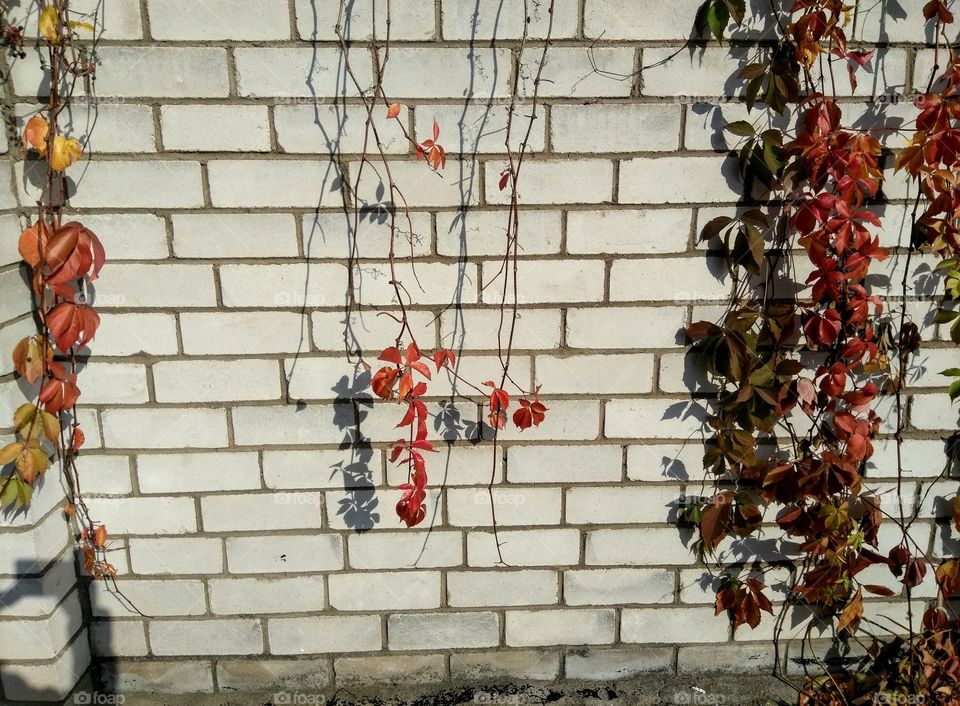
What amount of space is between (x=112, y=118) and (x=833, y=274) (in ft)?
6.70

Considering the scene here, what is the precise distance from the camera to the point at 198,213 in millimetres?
1971

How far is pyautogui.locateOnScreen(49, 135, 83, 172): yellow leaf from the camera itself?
6.05ft

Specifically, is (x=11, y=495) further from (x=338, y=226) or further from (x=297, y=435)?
(x=338, y=226)

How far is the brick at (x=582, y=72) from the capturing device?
191cm

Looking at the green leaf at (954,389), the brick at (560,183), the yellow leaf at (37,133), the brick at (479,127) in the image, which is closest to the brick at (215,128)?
the yellow leaf at (37,133)

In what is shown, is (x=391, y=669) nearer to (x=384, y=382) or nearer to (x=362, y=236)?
(x=384, y=382)

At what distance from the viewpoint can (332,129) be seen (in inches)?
76.0

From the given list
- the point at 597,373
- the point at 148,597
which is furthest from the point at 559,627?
the point at 148,597

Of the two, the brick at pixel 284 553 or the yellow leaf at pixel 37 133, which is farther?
the brick at pixel 284 553

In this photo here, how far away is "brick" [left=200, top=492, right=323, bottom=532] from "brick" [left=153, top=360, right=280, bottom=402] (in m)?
0.33

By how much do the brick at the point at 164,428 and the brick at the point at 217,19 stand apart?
3.48ft

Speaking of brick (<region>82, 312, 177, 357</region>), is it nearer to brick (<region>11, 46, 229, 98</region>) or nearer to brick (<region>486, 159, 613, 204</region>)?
brick (<region>11, 46, 229, 98</region>)

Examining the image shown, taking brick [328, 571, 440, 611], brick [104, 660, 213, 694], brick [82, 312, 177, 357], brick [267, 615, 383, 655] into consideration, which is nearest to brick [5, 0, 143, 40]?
brick [82, 312, 177, 357]

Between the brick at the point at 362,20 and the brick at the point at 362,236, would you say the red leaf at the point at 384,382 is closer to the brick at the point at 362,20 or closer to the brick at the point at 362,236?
the brick at the point at 362,236
